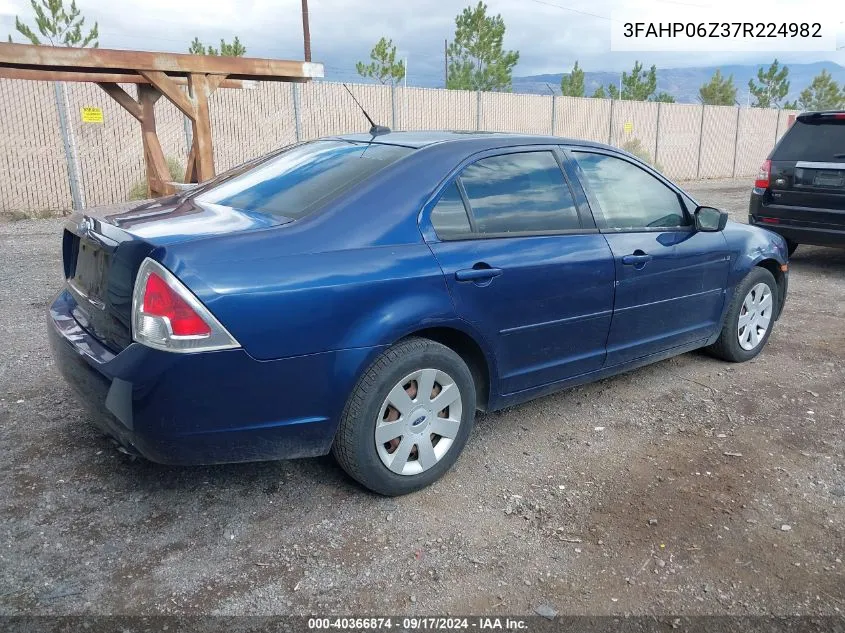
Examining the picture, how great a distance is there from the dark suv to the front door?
12.3 ft

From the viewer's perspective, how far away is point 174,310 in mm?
2459

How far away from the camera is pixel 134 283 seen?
2559 mm

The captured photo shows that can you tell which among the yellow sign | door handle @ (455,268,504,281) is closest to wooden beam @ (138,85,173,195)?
door handle @ (455,268,504,281)

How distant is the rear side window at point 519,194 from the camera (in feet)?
10.9

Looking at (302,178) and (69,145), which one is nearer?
(302,178)

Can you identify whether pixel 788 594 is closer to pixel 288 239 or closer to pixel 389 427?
pixel 389 427

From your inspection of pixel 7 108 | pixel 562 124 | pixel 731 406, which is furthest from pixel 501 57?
pixel 731 406

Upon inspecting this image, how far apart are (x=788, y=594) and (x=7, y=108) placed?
13.2 metres

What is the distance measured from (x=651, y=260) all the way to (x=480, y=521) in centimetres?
188

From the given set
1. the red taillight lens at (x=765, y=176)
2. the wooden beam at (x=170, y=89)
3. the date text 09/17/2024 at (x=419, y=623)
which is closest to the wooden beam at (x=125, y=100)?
the wooden beam at (x=170, y=89)

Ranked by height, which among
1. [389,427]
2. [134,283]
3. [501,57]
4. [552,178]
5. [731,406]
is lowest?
[731,406]

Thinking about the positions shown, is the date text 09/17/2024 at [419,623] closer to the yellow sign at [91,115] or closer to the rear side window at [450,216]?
the rear side window at [450,216]

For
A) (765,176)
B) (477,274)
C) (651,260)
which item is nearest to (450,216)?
(477,274)

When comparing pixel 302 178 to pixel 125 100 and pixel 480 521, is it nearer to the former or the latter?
pixel 480 521
